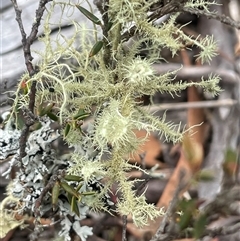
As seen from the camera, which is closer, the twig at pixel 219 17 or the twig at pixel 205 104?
the twig at pixel 219 17

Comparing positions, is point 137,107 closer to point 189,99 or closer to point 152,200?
point 152,200

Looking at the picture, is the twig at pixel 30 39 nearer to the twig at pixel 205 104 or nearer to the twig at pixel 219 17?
the twig at pixel 219 17

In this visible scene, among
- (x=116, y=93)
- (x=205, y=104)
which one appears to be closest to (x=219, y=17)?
(x=116, y=93)

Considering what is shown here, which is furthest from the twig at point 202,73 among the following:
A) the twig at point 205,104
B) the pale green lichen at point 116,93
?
the pale green lichen at point 116,93

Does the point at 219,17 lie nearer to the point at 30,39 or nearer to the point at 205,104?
the point at 30,39

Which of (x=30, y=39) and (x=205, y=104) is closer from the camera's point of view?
(x=30, y=39)

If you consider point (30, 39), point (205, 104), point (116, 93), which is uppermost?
point (30, 39)

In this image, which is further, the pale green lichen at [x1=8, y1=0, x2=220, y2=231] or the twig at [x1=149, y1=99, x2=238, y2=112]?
the twig at [x1=149, y1=99, x2=238, y2=112]

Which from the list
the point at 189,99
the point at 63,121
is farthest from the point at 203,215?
the point at 189,99

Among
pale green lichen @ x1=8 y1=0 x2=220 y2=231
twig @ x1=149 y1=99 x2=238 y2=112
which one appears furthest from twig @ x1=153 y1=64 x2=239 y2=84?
pale green lichen @ x1=8 y1=0 x2=220 y2=231

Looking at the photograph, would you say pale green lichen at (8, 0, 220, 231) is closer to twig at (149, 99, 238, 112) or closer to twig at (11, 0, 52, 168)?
twig at (11, 0, 52, 168)

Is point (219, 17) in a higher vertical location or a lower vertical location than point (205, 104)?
higher
